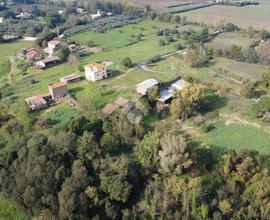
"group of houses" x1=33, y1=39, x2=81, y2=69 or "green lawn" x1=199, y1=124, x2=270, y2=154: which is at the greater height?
"group of houses" x1=33, y1=39, x2=81, y2=69

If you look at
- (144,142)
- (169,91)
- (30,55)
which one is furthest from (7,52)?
(144,142)

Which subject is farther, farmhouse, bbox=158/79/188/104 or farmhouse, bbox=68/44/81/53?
farmhouse, bbox=68/44/81/53

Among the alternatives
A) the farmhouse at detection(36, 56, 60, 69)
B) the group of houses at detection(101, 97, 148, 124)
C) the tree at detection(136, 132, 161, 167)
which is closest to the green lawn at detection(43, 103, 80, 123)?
the group of houses at detection(101, 97, 148, 124)

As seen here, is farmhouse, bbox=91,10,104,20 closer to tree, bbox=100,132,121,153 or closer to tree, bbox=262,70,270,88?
tree, bbox=262,70,270,88

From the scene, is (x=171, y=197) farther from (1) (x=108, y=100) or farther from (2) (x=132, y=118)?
(1) (x=108, y=100)

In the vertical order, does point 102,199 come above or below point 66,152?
below

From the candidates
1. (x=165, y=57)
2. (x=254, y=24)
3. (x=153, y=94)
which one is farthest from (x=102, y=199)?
(x=254, y=24)

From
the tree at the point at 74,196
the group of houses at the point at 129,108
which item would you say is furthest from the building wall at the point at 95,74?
the tree at the point at 74,196
